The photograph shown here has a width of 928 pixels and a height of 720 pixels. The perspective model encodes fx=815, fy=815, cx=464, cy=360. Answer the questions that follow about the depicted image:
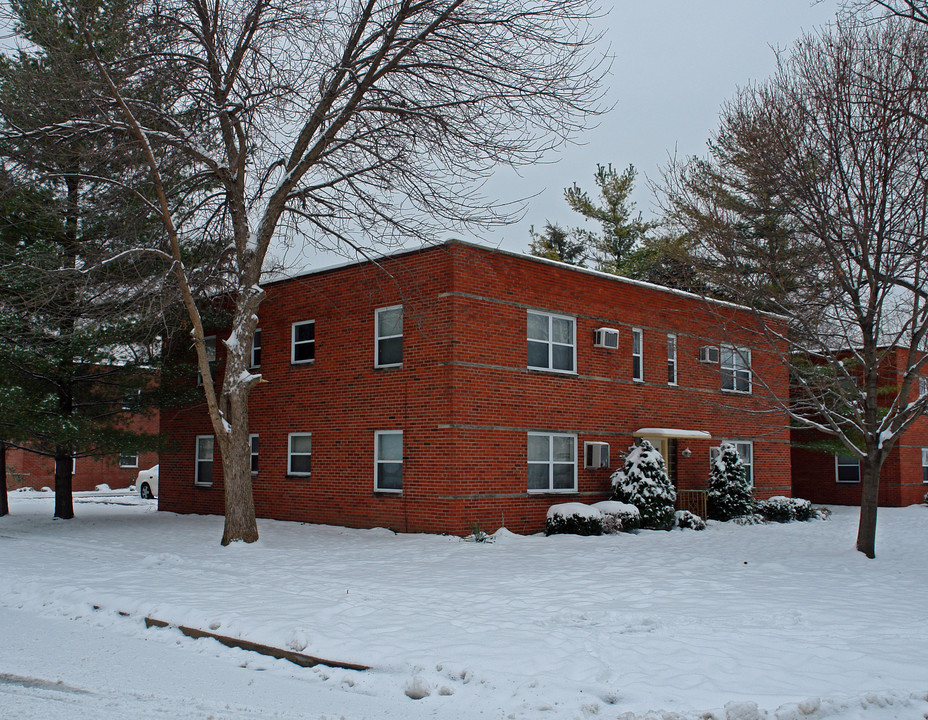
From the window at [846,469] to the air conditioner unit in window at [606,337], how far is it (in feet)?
49.2

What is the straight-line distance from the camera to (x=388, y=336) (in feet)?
62.5

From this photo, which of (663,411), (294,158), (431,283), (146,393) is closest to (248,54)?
(294,158)

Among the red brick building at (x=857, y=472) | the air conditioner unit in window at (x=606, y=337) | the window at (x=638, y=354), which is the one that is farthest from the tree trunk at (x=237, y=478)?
the red brick building at (x=857, y=472)

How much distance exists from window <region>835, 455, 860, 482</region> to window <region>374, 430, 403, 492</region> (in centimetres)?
1989

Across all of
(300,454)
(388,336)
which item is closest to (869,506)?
(388,336)

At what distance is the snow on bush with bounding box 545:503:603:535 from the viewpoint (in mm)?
17875

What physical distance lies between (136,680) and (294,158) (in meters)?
11.5

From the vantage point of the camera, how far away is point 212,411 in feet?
50.1

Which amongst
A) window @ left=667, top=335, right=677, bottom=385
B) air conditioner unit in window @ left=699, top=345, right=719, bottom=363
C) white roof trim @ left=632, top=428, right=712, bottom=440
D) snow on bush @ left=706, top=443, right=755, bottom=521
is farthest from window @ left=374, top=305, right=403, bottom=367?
snow on bush @ left=706, top=443, right=755, bottom=521

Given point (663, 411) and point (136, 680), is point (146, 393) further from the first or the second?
point (136, 680)

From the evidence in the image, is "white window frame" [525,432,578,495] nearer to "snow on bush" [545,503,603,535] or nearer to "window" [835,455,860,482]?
"snow on bush" [545,503,603,535]

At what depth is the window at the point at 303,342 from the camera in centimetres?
2103

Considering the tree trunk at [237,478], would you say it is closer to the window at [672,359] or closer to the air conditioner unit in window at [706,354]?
the window at [672,359]

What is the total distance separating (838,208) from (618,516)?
8231 mm
